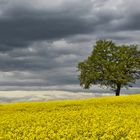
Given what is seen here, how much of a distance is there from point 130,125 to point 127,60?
58.0 m

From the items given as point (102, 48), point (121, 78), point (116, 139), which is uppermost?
point (102, 48)

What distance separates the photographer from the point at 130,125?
23031 millimetres

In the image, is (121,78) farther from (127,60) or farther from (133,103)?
(133,103)

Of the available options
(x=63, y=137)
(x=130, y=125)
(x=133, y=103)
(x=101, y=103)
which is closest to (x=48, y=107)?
(x=101, y=103)

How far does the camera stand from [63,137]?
18.6 m

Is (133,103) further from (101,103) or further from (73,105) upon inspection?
(73,105)

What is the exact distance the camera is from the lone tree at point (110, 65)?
258 ft

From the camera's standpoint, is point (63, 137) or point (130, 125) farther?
point (130, 125)

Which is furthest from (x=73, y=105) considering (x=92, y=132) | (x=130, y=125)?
(x=92, y=132)

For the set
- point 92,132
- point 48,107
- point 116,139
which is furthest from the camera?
point 48,107

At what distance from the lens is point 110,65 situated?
7900cm

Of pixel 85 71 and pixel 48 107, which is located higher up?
pixel 85 71

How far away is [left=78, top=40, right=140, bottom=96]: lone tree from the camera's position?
78.6m

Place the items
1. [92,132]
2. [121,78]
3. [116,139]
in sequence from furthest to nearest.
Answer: [121,78] → [92,132] → [116,139]
